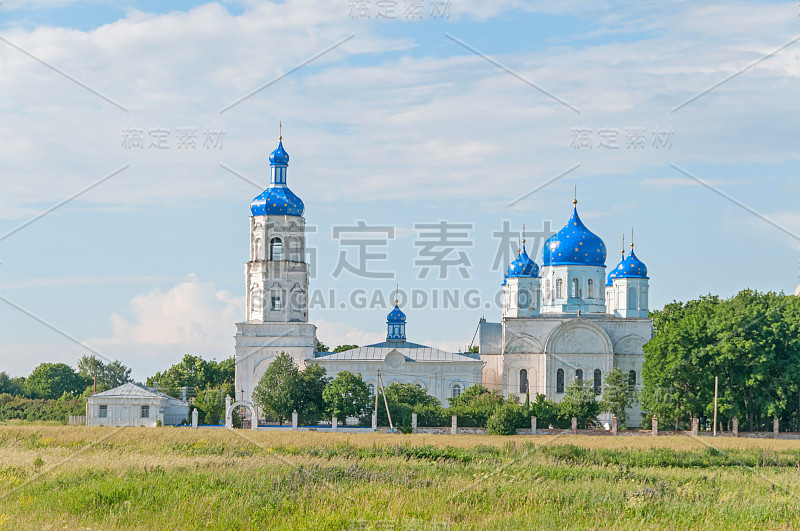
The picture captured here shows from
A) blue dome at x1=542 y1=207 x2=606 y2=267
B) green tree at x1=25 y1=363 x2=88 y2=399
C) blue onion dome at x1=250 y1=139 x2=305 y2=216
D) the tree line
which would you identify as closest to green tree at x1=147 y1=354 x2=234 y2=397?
green tree at x1=25 y1=363 x2=88 y2=399

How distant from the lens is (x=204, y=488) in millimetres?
16609

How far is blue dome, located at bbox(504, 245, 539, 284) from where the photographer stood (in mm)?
53656

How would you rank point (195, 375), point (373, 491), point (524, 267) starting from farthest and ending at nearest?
1. point (195, 375)
2. point (524, 267)
3. point (373, 491)

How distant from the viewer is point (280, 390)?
43.3 m

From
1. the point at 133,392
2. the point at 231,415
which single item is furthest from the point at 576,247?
the point at 133,392

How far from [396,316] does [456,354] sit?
649 cm

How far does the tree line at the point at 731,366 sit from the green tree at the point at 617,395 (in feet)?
8.71

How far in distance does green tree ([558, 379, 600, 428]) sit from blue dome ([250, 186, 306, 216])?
1546 cm

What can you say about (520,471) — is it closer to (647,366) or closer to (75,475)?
(75,475)

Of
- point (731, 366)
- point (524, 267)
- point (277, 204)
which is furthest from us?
point (524, 267)

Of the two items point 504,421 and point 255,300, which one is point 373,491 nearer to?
point 504,421

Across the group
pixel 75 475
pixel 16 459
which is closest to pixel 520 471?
pixel 75 475

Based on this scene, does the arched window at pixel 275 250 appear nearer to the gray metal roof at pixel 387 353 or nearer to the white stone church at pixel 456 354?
the white stone church at pixel 456 354

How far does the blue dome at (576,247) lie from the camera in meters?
50.6
